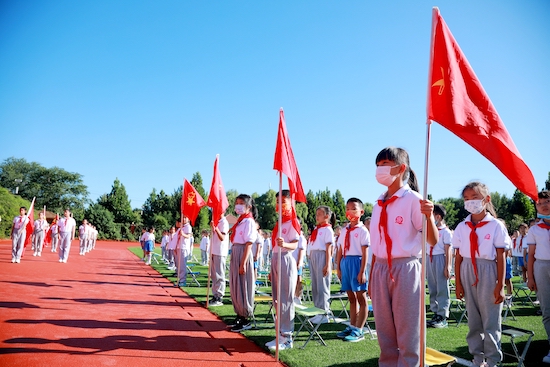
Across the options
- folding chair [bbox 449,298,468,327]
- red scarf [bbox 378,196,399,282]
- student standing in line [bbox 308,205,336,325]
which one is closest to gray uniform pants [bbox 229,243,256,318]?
student standing in line [bbox 308,205,336,325]

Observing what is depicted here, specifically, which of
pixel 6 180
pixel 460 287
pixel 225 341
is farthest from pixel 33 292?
pixel 6 180

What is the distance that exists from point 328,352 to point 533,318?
5918 mm

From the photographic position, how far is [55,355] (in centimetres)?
507

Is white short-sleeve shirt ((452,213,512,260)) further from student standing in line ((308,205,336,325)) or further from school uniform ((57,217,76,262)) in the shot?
school uniform ((57,217,76,262))

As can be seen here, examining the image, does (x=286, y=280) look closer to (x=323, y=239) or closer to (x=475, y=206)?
(x=323, y=239)

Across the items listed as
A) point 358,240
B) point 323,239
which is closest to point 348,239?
point 358,240

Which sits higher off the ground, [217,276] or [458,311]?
[217,276]

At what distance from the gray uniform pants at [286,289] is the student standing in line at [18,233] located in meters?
14.2

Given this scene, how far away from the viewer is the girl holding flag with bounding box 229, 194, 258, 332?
274 inches

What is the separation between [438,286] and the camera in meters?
7.81

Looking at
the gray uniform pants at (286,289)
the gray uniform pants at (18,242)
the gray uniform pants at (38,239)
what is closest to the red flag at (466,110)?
the gray uniform pants at (286,289)

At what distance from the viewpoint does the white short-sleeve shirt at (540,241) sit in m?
5.50

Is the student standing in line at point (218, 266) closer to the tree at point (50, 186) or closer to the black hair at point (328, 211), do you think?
the black hair at point (328, 211)

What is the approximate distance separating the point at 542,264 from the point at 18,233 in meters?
18.4
